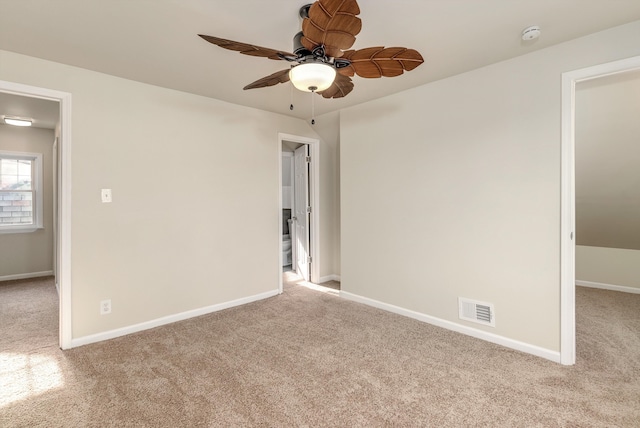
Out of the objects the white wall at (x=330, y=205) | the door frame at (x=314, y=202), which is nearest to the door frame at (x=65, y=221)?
the door frame at (x=314, y=202)

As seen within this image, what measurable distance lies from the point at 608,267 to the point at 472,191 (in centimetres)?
309

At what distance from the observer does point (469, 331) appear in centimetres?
274

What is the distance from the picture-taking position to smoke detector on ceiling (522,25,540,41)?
198 cm

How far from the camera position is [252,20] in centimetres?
186

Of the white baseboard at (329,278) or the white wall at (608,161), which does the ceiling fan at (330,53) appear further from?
the white baseboard at (329,278)

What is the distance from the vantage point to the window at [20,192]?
15.1 ft

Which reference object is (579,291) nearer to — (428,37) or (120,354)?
(428,37)

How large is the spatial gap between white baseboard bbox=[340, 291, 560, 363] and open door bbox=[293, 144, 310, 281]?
48.7 inches

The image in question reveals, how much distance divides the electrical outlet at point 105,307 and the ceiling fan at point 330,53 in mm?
2418

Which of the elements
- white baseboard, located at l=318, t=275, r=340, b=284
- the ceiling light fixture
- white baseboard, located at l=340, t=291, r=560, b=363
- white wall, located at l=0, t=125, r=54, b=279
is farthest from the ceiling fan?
white wall, located at l=0, t=125, r=54, b=279

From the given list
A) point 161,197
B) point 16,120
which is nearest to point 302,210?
point 161,197

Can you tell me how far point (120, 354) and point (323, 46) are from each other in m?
2.69

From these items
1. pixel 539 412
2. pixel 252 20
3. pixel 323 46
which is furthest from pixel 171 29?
pixel 539 412

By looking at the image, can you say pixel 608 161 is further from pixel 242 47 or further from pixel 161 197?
pixel 161 197
